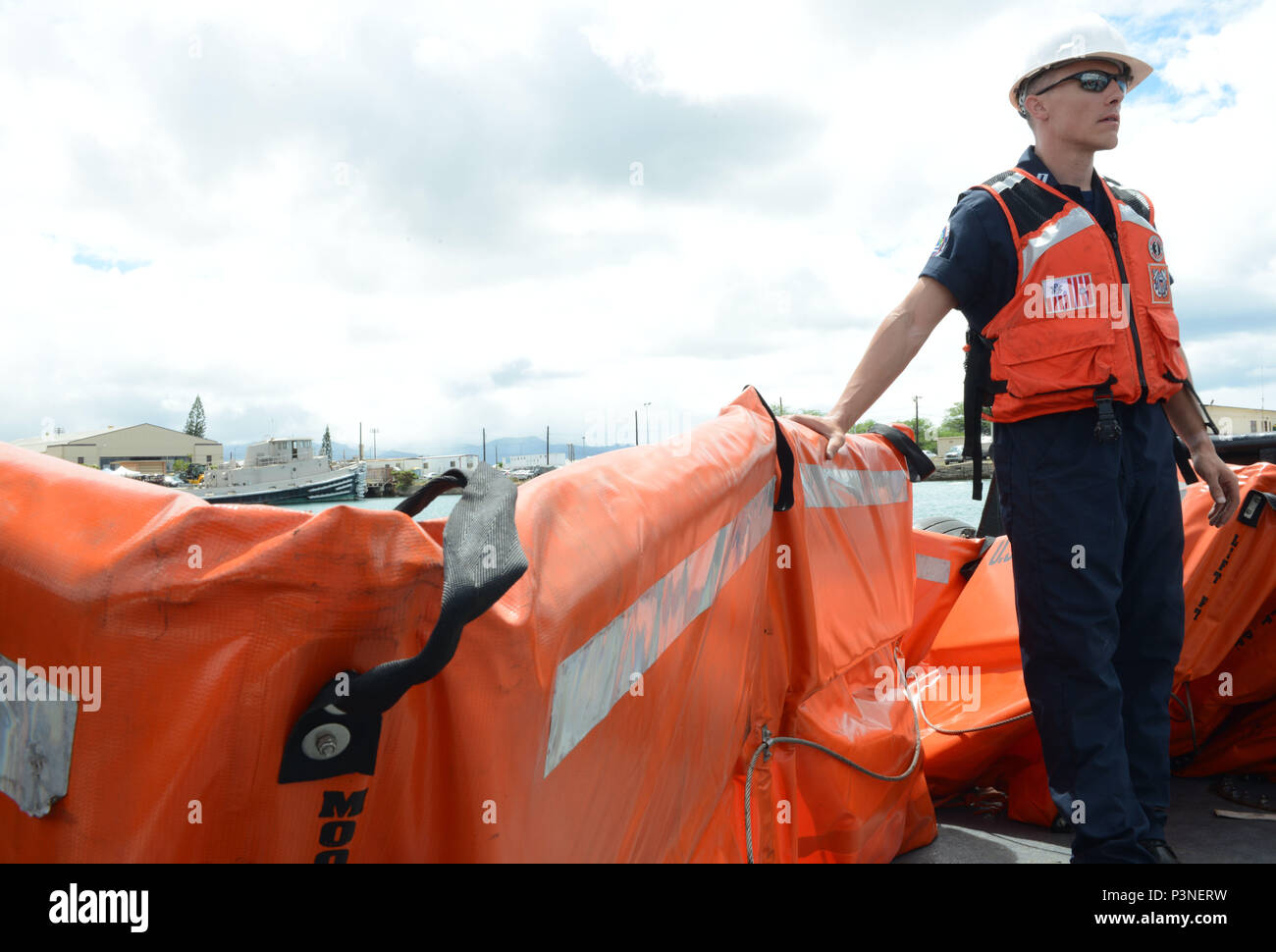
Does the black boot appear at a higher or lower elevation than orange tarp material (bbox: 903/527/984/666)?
lower

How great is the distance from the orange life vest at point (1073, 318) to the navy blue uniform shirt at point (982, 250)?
1.0 inches

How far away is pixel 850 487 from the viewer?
234 cm

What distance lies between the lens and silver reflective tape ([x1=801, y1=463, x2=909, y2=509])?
6.86 ft

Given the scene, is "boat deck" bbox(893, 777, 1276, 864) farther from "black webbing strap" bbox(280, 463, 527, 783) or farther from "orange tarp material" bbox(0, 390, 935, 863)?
"black webbing strap" bbox(280, 463, 527, 783)

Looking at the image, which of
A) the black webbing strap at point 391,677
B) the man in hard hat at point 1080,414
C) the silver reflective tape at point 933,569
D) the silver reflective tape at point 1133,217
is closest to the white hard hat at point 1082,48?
the man in hard hat at point 1080,414

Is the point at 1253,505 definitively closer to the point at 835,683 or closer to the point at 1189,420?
the point at 1189,420

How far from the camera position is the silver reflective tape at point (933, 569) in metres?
3.34

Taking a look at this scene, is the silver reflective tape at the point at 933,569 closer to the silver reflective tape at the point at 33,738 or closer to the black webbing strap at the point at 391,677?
the black webbing strap at the point at 391,677

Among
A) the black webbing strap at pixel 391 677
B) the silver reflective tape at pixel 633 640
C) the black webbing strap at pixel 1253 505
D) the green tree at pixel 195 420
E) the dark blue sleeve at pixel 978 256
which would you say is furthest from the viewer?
the green tree at pixel 195 420

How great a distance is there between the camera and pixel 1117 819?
1893 mm

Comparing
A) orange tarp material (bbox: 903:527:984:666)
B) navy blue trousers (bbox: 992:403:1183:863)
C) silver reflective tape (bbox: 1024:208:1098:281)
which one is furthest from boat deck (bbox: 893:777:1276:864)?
silver reflective tape (bbox: 1024:208:1098:281)

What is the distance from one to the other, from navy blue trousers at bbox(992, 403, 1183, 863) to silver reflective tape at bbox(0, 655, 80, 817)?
2.01m

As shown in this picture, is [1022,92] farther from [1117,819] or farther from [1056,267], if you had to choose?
[1117,819]
